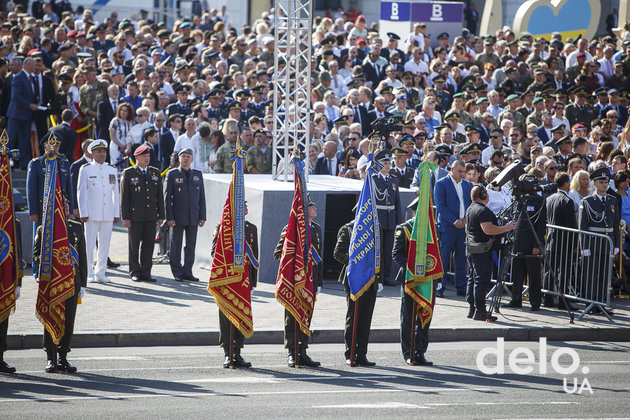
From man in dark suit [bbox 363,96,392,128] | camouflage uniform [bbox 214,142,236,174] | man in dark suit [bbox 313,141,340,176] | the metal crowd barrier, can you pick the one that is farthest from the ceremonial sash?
man in dark suit [bbox 363,96,392,128]

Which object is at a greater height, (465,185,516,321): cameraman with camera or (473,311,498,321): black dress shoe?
(465,185,516,321): cameraman with camera

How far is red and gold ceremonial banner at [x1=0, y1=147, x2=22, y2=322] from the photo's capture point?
1170cm

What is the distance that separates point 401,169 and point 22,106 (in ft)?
27.4

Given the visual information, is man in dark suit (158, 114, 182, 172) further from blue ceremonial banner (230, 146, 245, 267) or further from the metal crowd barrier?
blue ceremonial banner (230, 146, 245, 267)

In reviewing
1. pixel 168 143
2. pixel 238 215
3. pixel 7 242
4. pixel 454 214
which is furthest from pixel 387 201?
pixel 7 242

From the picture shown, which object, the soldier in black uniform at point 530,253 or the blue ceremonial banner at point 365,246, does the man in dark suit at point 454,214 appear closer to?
the soldier in black uniform at point 530,253

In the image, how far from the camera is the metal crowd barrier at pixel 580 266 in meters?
14.9

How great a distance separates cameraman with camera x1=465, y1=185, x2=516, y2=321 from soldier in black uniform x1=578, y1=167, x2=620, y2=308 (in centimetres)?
148

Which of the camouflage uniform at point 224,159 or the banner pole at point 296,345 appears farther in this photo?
the camouflage uniform at point 224,159

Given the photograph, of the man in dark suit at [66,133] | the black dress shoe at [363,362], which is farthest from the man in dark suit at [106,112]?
the black dress shoe at [363,362]

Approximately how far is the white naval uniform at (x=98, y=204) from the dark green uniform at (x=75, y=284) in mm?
4221

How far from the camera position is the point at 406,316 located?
12.4 metres

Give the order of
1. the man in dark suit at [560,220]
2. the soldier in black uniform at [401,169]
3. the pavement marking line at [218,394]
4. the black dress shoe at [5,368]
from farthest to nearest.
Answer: the soldier in black uniform at [401,169], the man in dark suit at [560,220], the black dress shoe at [5,368], the pavement marking line at [218,394]

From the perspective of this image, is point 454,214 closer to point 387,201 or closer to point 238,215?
point 387,201
